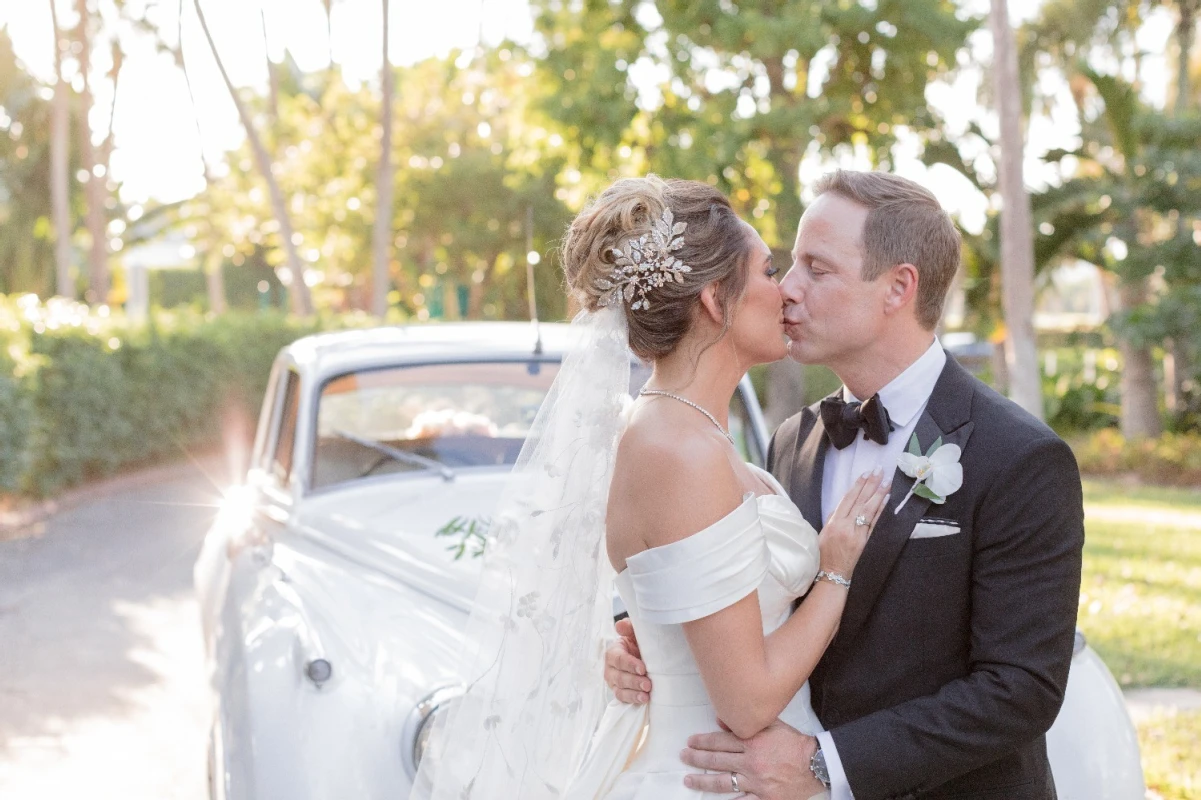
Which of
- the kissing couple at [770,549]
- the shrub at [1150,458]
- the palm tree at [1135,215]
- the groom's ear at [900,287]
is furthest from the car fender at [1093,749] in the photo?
the shrub at [1150,458]

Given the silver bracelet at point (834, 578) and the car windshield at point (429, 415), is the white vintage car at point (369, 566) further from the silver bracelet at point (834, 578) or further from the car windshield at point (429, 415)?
the silver bracelet at point (834, 578)

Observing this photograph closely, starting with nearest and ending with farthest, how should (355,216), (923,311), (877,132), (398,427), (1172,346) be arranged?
(923,311) → (398,427) → (1172,346) → (877,132) → (355,216)

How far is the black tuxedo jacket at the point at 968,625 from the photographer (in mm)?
2105

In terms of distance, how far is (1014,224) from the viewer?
1174 cm

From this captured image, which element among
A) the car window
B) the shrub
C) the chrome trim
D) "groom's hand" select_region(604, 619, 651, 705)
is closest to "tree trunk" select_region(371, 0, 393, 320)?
the shrub

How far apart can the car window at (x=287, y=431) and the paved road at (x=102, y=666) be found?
1.24 metres

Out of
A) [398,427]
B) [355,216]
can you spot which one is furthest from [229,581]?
[355,216]

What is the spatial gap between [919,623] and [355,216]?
29.9m

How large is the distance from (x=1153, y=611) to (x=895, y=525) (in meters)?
6.45

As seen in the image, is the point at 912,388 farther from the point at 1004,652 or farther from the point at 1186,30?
the point at 1186,30

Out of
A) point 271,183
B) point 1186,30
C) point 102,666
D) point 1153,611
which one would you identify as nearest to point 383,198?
point 271,183

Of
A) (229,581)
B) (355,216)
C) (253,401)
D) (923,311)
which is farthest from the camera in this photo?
(355,216)

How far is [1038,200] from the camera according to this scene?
16.0m

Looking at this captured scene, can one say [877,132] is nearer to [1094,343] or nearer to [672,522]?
[1094,343]
